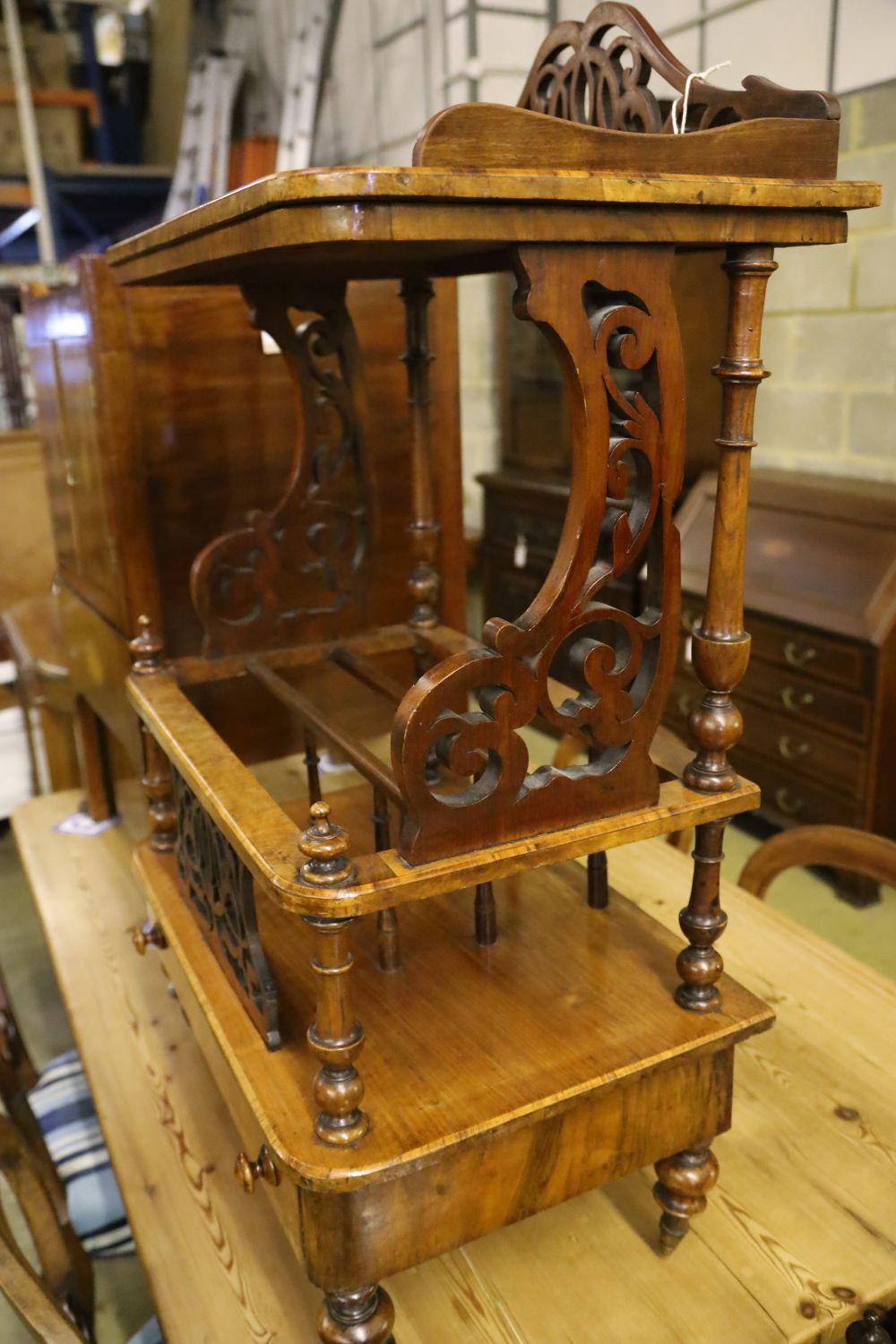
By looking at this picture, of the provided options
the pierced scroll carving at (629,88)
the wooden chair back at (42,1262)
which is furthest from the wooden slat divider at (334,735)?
the pierced scroll carving at (629,88)

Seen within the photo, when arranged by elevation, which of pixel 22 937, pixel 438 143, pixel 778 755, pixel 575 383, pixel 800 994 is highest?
pixel 438 143

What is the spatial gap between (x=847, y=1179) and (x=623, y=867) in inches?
25.4

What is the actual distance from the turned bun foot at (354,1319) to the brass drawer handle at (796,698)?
1971mm

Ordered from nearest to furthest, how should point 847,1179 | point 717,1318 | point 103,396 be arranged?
point 717,1318
point 847,1179
point 103,396

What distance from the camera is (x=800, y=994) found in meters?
1.44

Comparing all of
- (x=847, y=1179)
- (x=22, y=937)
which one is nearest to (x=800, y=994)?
(x=847, y=1179)

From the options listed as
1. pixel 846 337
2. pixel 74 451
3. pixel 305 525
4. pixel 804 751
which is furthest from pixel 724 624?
pixel 846 337

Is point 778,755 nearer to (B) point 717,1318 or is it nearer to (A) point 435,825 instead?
(B) point 717,1318

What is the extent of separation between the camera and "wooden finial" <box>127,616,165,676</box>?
1.39 m

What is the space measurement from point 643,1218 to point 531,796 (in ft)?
1.70

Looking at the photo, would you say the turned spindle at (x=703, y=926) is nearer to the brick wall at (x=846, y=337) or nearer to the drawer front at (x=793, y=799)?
the drawer front at (x=793, y=799)

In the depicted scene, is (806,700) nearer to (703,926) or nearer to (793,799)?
(793,799)

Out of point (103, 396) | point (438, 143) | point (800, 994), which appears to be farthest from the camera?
point (103, 396)

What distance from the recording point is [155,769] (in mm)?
1430
